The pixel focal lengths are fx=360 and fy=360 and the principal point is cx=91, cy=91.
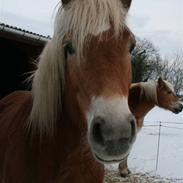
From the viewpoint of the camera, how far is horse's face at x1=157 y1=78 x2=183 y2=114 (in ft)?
28.4

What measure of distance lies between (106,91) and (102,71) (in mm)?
142

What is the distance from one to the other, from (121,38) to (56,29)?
19.0 inches

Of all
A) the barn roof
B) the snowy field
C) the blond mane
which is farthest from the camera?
the snowy field

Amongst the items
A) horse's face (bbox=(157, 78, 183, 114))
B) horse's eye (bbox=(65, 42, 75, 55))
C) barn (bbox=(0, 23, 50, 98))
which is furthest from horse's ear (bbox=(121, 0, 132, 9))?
horse's face (bbox=(157, 78, 183, 114))

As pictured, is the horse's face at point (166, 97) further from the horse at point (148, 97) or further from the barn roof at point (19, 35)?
the barn roof at point (19, 35)

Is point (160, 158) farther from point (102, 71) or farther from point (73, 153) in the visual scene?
point (102, 71)

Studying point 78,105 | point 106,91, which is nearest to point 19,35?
point 78,105

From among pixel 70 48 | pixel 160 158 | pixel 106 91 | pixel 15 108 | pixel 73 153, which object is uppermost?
pixel 70 48

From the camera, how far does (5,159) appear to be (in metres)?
2.72

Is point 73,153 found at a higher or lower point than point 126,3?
lower

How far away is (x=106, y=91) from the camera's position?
6.08ft

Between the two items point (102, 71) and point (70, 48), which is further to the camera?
point (70, 48)

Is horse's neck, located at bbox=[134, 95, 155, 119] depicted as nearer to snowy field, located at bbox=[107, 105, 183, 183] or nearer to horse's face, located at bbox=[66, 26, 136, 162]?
snowy field, located at bbox=[107, 105, 183, 183]

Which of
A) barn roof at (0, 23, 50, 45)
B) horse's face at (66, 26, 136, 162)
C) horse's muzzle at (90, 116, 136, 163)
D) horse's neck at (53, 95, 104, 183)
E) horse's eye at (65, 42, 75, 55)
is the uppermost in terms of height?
barn roof at (0, 23, 50, 45)
